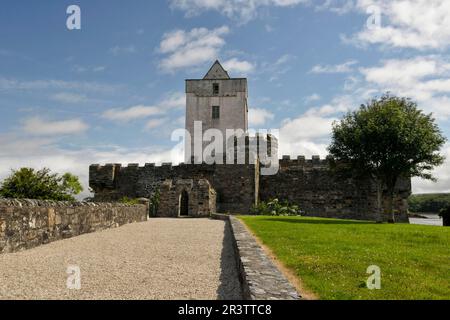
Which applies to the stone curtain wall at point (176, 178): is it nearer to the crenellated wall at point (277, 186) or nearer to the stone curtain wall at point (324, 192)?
the crenellated wall at point (277, 186)

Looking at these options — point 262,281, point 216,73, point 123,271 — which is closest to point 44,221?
point 123,271

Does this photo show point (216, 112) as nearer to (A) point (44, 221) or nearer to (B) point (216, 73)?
(B) point (216, 73)

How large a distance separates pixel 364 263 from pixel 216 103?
39.4 meters

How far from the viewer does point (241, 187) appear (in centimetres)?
2861

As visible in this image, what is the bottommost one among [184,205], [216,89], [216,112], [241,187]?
[184,205]

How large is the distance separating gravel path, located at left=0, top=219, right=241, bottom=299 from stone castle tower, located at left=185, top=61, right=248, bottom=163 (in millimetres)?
35027

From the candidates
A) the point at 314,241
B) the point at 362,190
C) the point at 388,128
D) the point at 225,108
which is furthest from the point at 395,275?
the point at 225,108

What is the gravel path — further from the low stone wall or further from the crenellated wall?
the crenellated wall

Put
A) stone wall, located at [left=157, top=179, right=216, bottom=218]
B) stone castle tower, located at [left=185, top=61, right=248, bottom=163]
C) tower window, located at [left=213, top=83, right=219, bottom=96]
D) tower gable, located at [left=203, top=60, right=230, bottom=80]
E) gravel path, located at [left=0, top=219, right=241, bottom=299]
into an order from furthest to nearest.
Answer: tower gable, located at [left=203, top=60, right=230, bottom=80] < tower window, located at [left=213, top=83, right=219, bottom=96] < stone castle tower, located at [left=185, top=61, right=248, bottom=163] < stone wall, located at [left=157, top=179, right=216, bottom=218] < gravel path, located at [left=0, top=219, right=241, bottom=299]

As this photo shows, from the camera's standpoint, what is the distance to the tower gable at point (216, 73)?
45500mm

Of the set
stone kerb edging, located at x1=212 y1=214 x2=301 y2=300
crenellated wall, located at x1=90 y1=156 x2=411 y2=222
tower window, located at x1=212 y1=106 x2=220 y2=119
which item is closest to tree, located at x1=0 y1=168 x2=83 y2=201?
crenellated wall, located at x1=90 y1=156 x2=411 y2=222

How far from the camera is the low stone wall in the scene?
7516 millimetres
